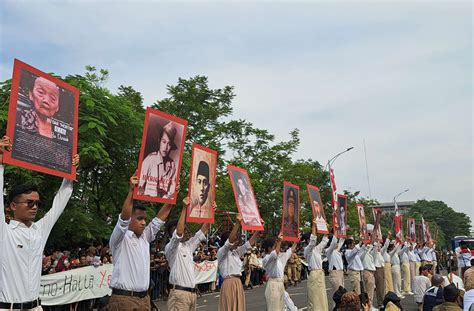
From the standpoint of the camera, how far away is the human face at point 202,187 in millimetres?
7543

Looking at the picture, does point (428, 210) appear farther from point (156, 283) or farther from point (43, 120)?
point (43, 120)

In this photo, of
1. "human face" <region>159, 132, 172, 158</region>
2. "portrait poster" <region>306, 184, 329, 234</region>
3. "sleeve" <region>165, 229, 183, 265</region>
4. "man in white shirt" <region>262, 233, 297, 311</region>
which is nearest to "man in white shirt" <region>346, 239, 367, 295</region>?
"portrait poster" <region>306, 184, 329, 234</region>

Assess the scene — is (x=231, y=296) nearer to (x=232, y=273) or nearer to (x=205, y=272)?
(x=232, y=273)

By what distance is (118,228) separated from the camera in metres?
5.38

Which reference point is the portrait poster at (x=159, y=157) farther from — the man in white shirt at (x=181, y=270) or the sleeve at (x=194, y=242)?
the sleeve at (x=194, y=242)

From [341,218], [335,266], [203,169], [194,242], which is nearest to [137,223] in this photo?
[194,242]

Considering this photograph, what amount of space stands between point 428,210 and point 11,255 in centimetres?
12264

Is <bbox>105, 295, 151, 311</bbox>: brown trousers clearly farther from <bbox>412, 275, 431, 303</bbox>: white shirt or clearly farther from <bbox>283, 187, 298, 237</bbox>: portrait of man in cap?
<bbox>412, 275, 431, 303</bbox>: white shirt

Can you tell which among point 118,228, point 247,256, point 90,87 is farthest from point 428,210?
point 118,228

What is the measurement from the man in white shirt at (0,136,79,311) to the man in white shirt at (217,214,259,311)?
13.9ft

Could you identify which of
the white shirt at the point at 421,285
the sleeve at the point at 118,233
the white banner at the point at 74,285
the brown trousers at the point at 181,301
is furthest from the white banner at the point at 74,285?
the white shirt at the point at 421,285

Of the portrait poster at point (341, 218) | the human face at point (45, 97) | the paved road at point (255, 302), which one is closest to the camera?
the human face at point (45, 97)

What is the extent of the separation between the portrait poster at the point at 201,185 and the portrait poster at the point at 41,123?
8.49 ft

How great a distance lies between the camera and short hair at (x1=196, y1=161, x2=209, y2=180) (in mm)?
7664
